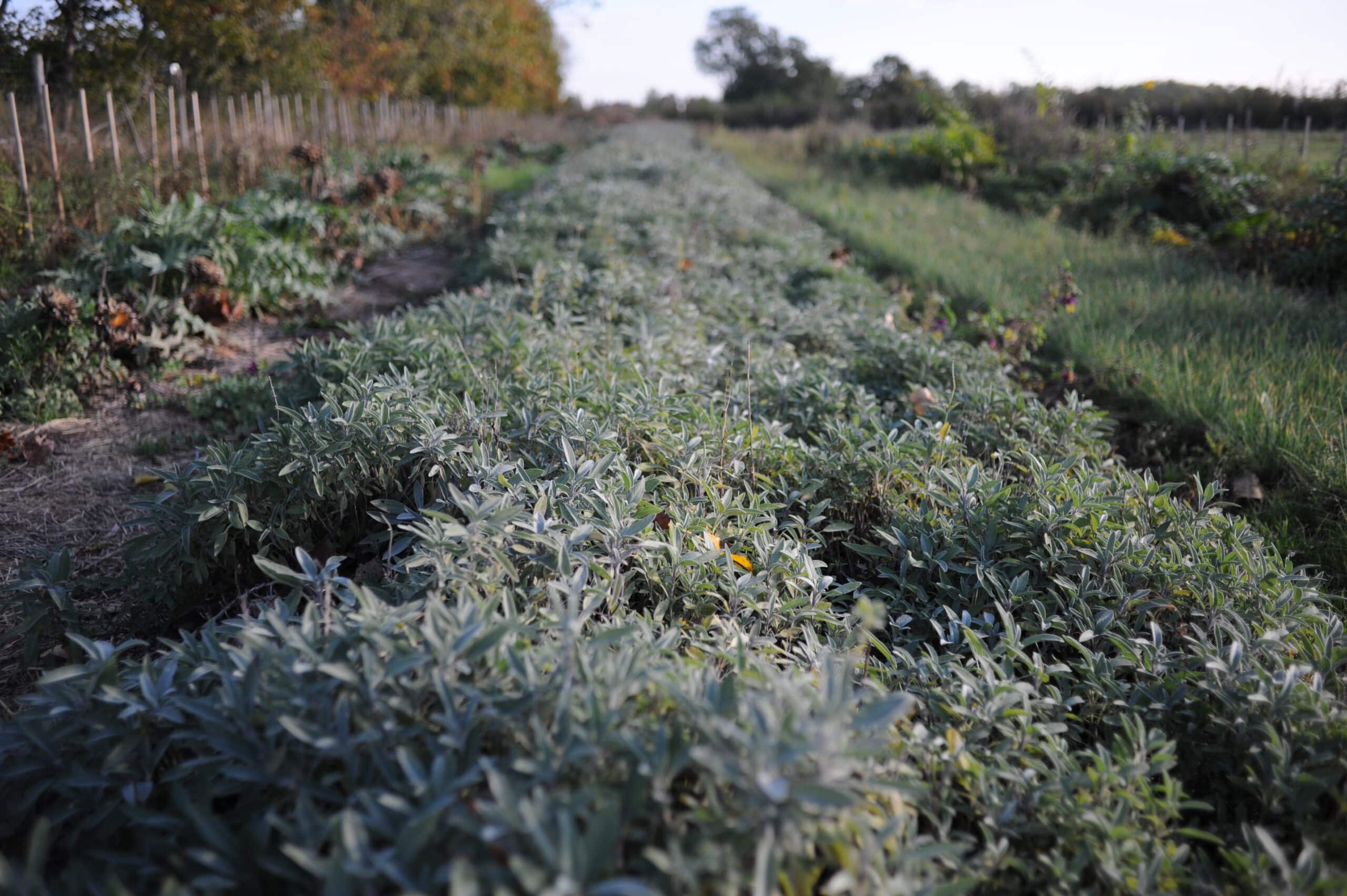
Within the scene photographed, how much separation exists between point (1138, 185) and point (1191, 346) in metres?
6.40

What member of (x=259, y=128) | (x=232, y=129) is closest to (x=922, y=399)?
(x=232, y=129)

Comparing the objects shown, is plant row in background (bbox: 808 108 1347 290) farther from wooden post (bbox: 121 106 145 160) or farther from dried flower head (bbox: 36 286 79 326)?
wooden post (bbox: 121 106 145 160)

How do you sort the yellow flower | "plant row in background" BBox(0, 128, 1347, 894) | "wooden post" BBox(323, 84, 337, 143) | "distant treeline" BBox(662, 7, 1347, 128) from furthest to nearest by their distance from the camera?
"distant treeline" BBox(662, 7, 1347, 128), "wooden post" BBox(323, 84, 337, 143), the yellow flower, "plant row in background" BBox(0, 128, 1347, 894)

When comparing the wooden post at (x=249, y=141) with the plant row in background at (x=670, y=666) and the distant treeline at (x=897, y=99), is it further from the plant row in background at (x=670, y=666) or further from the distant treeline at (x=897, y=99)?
the distant treeline at (x=897, y=99)

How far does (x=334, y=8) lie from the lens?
16.7m

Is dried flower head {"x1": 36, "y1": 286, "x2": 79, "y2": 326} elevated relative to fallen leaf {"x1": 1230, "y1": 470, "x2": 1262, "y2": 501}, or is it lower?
elevated

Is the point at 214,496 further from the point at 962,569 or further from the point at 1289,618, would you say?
the point at 1289,618

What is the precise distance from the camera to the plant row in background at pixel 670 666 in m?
1.05

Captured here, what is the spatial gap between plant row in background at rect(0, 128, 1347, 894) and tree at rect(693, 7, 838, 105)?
3985cm

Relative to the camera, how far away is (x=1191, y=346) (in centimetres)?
404

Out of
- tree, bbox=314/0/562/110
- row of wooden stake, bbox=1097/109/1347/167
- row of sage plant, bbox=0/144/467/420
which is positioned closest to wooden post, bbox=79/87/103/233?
row of sage plant, bbox=0/144/467/420

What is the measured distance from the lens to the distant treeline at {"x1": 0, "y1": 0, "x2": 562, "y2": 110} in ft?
25.1

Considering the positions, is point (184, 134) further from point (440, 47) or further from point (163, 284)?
point (440, 47)

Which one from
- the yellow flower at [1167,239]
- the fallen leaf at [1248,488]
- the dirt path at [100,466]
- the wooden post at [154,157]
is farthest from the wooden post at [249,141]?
the yellow flower at [1167,239]
